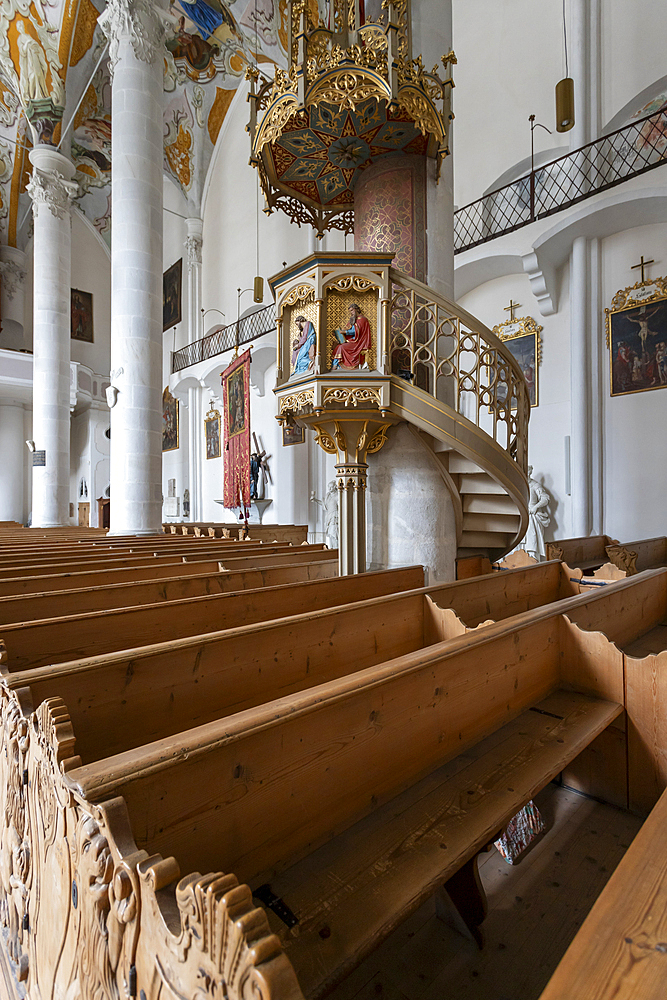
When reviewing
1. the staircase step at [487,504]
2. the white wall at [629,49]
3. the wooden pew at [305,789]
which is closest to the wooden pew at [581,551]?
the staircase step at [487,504]

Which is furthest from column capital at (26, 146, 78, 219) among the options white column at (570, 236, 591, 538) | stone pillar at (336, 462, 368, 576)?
stone pillar at (336, 462, 368, 576)

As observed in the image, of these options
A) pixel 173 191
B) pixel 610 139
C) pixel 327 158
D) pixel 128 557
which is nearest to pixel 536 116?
pixel 610 139

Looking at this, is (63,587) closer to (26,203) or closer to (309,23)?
(309,23)

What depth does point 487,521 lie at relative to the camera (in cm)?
476

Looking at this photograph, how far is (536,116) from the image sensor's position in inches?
313

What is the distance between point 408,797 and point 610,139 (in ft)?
27.8

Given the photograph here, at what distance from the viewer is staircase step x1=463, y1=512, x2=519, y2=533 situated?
185 inches

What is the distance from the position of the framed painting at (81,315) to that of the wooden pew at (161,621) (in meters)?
17.3

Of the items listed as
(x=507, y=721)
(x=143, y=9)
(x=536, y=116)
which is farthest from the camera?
(x=536, y=116)

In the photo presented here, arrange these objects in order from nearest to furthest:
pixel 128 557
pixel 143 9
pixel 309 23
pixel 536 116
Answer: pixel 128 557 → pixel 309 23 → pixel 143 9 → pixel 536 116

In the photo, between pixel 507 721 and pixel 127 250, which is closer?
pixel 507 721

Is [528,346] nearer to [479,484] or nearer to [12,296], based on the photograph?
[479,484]

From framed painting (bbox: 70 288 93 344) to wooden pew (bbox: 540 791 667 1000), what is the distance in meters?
19.2

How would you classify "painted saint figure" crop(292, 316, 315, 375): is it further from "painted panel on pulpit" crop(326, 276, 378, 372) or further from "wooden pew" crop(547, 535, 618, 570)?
"wooden pew" crop(547, 535, 618, 570)
